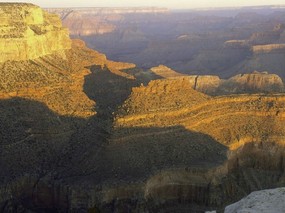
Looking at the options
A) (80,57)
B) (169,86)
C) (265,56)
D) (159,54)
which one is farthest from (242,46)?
(169,86)

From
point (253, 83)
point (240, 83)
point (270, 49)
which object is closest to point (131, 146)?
point (240, 83)

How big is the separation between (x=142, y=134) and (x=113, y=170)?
4.69 metres

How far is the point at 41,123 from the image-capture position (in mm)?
47719

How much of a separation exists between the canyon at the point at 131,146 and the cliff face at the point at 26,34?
64 cm

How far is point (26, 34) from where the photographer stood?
61.5 metres

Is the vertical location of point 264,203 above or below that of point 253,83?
above

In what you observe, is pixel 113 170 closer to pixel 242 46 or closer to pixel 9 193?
pixel 9 193

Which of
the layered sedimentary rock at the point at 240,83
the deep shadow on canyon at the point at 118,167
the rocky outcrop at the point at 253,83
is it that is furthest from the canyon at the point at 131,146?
the rocky outcrop at the point at 253,83

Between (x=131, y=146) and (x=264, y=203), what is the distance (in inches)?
691

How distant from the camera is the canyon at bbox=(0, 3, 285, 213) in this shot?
40.1 m

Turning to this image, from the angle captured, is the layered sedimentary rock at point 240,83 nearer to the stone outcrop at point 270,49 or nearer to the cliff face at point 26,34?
the cliff face at point 26,34

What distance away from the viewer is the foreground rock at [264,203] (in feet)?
84.1

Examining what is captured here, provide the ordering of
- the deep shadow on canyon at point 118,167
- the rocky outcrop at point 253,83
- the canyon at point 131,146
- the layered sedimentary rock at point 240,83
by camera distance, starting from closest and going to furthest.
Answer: the deep shadow on canyon at point 118,167, the canyon at point 131,146, the rocky outcrop at point 253,83, the layered sedimentary rock at point 240,83

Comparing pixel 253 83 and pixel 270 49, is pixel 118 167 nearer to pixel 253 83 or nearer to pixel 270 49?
pixel 253 83
